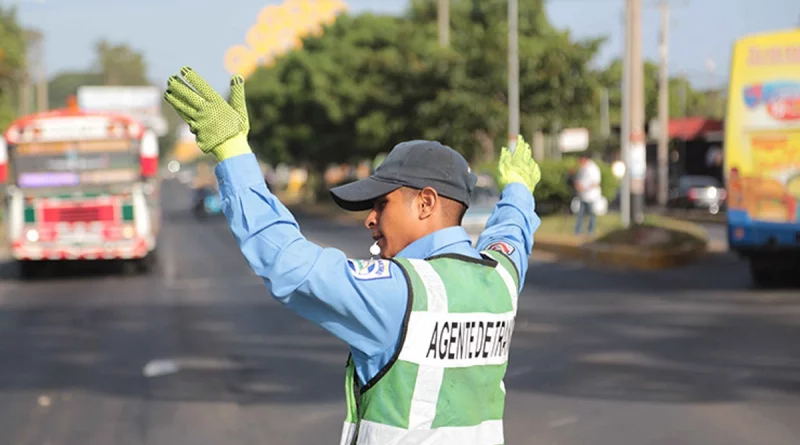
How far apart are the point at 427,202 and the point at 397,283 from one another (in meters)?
0.31

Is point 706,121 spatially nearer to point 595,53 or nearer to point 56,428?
point 595,53

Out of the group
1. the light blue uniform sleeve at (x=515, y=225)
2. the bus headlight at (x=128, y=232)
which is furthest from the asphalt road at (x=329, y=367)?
the light blue uniform sleeve at (x=515, y=225)

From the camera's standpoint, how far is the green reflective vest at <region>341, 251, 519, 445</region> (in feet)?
10.4

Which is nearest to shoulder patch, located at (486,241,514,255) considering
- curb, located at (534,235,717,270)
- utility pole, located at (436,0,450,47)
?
curb, located at (534,235,717,270)

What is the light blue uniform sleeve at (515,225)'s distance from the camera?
3902 millimetres

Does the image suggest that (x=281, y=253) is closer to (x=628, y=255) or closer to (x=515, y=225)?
(x=515, y=225)

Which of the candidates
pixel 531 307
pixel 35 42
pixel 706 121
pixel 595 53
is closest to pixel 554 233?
pixel 531 307

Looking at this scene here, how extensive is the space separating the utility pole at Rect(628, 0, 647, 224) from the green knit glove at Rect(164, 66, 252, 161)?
2135cm

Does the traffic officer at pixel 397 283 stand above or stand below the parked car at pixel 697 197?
above

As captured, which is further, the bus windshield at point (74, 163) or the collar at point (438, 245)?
the bus windshield at point (74, 163)

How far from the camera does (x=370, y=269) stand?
3.12 meters

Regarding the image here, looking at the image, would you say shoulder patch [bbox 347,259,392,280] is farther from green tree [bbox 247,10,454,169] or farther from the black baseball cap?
green tree [bbox 247,10,454,169]

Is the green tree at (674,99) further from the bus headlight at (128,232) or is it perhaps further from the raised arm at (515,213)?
the raised arm at (515,213)

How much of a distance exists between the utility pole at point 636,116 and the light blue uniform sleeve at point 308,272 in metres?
21.3
